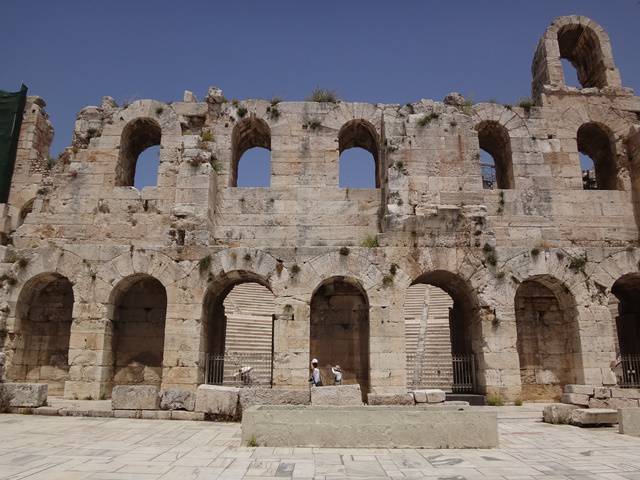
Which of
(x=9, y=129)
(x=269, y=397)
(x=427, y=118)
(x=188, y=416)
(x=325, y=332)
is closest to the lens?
(x=269, y=397)

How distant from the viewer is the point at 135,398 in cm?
1051

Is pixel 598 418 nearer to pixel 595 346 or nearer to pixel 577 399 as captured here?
pixel 577 399

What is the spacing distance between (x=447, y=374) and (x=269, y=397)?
8839 millimetres

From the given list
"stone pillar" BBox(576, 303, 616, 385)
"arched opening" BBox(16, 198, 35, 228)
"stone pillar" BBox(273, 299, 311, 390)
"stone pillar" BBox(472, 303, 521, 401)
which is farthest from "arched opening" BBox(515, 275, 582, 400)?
"arched opening" BBox(16, 198, 35, 228)

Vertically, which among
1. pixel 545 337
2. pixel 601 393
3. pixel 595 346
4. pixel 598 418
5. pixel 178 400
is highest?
pixel 545 337

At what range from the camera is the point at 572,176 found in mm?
15656

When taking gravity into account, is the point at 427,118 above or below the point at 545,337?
above

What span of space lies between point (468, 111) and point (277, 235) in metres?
7.66

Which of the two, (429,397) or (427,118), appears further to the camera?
(427,118)

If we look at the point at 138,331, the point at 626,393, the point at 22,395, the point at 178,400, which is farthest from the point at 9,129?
the point at 626,393

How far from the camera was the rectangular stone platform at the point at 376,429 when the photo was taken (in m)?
7.25

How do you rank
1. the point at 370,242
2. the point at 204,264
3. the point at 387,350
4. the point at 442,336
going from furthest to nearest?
1. the point at 442,336
2. the point at 370,242
3. the point at 204,264
4. the point at 387,350

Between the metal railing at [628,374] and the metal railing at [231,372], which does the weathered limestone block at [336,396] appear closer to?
the metal railing at [231,372]

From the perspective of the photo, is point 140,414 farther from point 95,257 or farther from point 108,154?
point 108,154
